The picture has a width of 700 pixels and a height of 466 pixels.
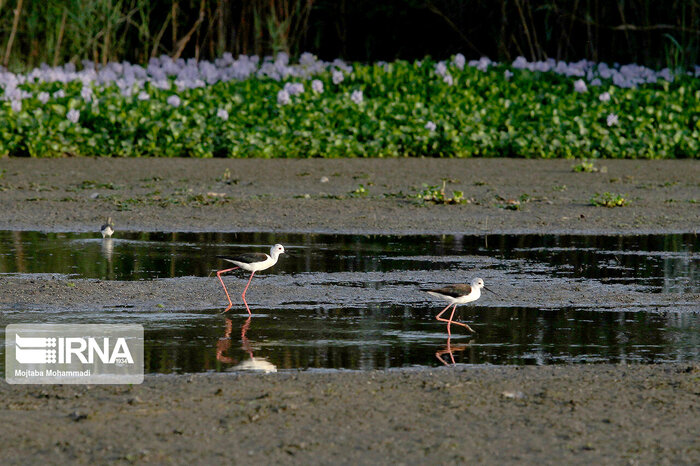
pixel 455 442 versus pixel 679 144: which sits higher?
pixel 679 144

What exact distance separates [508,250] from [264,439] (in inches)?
239

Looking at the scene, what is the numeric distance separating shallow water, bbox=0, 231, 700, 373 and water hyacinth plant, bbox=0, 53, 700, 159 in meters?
5.99

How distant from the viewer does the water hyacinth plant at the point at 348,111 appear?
57.1ft

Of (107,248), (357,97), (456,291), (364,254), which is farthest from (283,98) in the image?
(456,291)

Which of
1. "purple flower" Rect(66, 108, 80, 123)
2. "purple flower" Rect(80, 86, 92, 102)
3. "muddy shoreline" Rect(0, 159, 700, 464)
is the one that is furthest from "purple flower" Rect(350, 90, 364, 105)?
"muddy shoreline" Rect(0, 159, 700, 464)

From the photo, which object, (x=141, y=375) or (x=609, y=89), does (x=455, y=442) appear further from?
(x=609, y=89)

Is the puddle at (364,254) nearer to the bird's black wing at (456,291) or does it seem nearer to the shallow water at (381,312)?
the shallow water at (381,312)

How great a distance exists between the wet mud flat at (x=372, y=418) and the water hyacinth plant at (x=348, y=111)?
38.1 feet

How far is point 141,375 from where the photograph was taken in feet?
19.9

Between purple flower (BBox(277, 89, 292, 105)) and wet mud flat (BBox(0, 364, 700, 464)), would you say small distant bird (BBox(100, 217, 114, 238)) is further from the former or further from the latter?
purple flower (BBox(277, 89, 292, 105))

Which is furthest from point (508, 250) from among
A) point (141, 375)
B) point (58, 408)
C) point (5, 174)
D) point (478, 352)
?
point (5, 174)

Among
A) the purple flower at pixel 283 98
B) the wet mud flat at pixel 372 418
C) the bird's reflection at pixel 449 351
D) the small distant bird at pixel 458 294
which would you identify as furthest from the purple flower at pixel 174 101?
the wet mud flat at pixel 372 418

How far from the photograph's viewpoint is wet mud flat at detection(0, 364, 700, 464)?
15.8ft

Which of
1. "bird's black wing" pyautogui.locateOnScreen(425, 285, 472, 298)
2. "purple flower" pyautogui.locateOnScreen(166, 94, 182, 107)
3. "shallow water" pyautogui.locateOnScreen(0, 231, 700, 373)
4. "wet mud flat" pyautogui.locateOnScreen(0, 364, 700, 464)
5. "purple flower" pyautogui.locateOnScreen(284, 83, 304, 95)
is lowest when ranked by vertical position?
"wet mud flat" pyautogui.locateOnScreen(0, 364, 700, 464)
